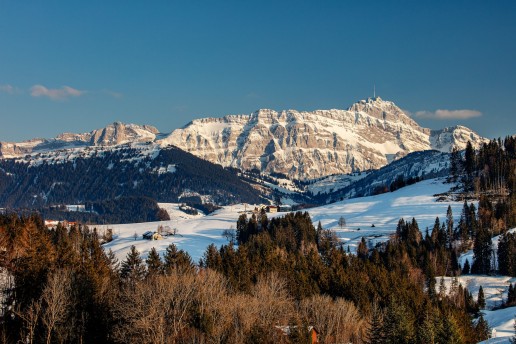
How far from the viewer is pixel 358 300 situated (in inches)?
3605

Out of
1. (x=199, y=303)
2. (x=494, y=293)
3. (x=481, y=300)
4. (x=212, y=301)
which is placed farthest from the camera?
(x=494, y=293)

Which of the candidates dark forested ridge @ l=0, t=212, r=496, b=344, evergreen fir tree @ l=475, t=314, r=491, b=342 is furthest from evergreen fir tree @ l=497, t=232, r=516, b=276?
evergreen fir tree @ l=475, t=314, r=491, b=342

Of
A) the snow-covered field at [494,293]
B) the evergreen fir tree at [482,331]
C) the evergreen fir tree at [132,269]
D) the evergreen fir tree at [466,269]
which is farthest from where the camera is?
the evergreen fir tree at [466,269]

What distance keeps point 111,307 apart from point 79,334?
568 centimetres

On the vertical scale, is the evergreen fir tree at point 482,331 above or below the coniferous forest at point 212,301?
below

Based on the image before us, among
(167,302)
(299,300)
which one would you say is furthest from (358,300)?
(167,302)

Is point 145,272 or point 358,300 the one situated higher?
point 145,272

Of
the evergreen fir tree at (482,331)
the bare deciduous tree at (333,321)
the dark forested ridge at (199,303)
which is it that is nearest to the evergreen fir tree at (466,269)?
the dark forested ridge at (199,303)

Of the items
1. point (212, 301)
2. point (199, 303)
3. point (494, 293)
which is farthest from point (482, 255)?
point (199, 303)

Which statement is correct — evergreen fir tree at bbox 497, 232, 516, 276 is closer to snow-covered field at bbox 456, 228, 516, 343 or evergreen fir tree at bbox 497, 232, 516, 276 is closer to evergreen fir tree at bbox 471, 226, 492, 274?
snow-covered field at bbox 456, 228, 516, 343

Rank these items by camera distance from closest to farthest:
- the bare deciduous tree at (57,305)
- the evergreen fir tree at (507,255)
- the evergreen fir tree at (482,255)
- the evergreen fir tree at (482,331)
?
the bare deciduous tree at (57,305), the evergreen fir tree at (482,331), the evergreen fir tree at (507,255), the evergreen fir tree at (482,255)

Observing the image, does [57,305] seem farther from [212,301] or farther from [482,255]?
[482,255]

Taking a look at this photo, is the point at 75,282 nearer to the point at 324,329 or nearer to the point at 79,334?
the point at 79,334

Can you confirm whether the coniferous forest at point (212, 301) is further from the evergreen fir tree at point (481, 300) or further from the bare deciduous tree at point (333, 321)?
the evergreen fir tree at point (481, 300)
